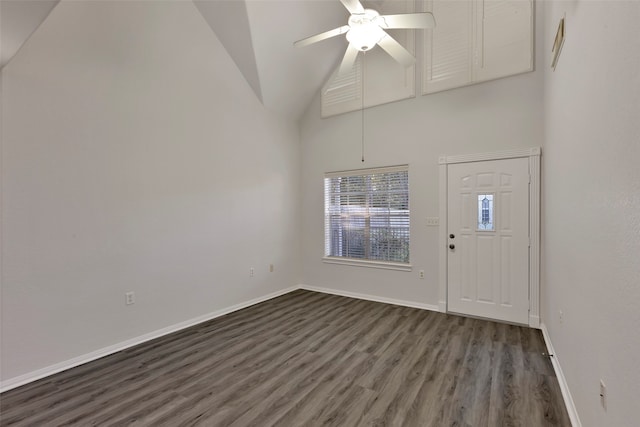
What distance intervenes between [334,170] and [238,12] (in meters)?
2.54

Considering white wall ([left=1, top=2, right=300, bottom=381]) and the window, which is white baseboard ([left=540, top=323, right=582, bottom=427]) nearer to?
the window

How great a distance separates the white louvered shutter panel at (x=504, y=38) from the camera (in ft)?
11.3

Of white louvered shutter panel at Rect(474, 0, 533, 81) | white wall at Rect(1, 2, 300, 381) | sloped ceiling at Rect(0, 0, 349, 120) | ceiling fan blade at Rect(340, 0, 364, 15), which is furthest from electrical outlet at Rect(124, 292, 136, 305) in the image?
white louvered shutter panel at Rect(474, 0, 533, 81)

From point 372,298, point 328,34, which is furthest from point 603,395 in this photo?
point 372,298

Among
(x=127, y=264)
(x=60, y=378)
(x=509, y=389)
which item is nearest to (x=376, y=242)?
(x=509, y=389)

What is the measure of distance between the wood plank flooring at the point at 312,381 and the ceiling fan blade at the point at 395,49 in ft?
9.39

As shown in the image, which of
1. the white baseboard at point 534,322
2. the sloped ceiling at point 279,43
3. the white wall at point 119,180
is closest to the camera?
the white wall at point 119,180

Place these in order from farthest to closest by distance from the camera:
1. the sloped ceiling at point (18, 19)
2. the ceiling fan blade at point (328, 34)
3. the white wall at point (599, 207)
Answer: the ceiling fan blade at point (328, 34) → the sloped ceiling at point (18, 19) → the white wall at point (599, 207)

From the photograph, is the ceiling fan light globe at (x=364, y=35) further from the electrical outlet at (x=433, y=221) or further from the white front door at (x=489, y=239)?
the electrical outlet at (x=433, y=221)

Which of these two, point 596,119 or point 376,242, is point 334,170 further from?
point 596,119

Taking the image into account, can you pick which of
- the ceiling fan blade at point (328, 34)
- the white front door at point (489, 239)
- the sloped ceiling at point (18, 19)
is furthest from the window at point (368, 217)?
the sloped ceiling at point (18, 19)

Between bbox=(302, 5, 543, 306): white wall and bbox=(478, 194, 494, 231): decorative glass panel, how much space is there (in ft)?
1.73

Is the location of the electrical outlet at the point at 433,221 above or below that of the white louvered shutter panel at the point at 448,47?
below

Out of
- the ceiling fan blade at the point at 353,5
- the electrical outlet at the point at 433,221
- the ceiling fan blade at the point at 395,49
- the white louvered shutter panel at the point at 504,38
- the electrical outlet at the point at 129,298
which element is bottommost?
the electrical outlet at the point at 129,298
